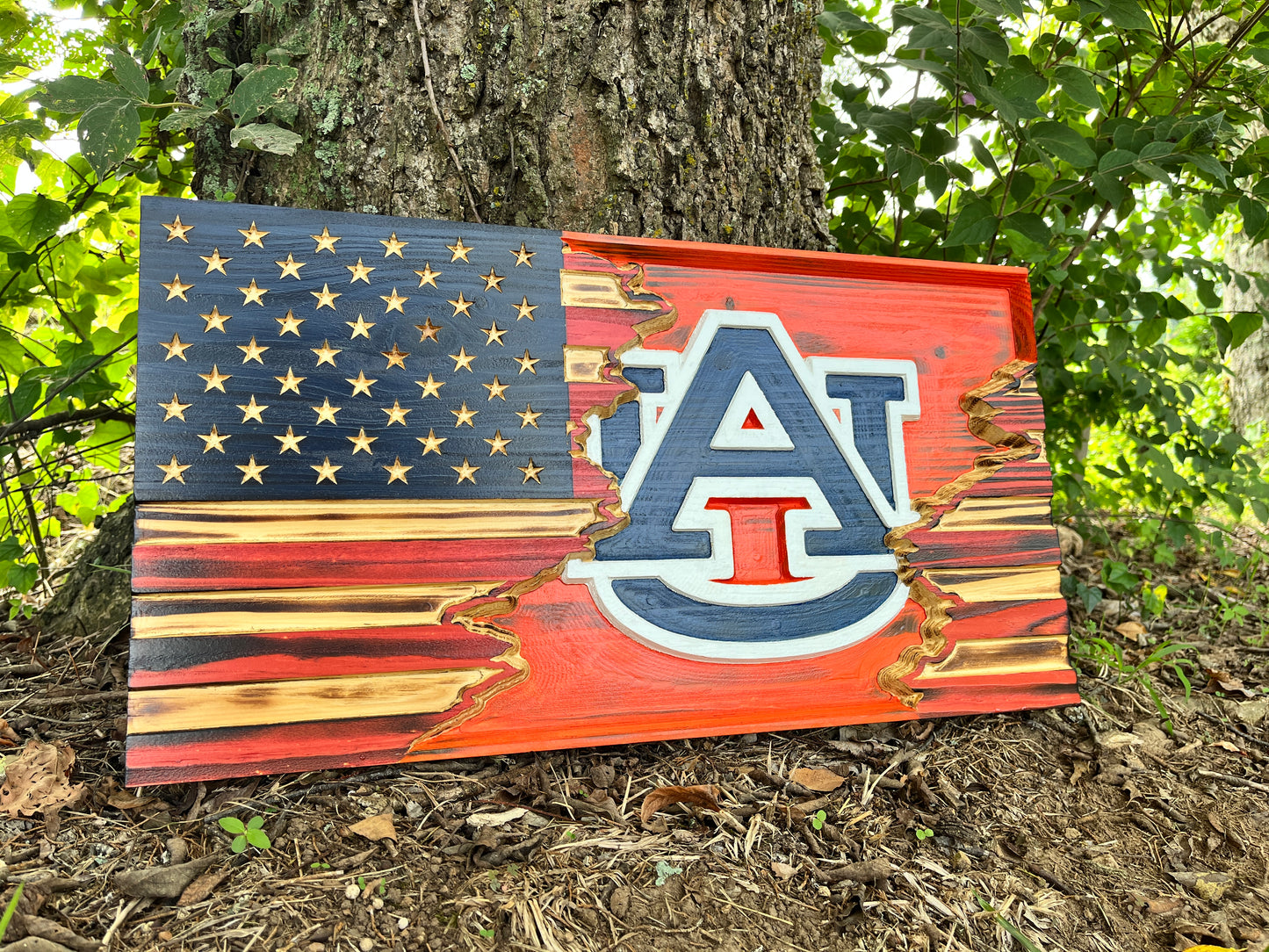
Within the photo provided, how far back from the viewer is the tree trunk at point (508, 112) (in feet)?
4.63

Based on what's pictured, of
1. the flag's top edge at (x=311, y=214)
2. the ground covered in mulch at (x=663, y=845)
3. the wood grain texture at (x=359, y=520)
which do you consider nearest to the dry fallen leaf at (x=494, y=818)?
the ground covered in mulch at (x=663, y=845)

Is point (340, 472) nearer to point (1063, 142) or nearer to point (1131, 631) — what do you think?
point (1063, 142)

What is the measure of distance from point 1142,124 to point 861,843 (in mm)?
1635

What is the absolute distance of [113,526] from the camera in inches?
64.6

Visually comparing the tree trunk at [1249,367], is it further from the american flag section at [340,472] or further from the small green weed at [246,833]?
A: the small green weed at [246,833]

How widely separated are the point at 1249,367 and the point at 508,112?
4.04 metres

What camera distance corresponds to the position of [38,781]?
43.7 inches

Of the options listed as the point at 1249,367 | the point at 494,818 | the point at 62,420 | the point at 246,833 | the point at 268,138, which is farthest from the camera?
the point at 1249,367

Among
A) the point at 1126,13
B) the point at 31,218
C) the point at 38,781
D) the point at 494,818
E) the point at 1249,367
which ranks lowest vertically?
the point at 494,818

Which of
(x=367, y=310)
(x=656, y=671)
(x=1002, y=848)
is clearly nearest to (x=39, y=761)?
(x=367, y=310)

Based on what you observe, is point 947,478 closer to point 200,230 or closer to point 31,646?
point 200,230

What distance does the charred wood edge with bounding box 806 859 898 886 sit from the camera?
1.11m

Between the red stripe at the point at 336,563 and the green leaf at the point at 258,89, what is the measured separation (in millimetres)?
755

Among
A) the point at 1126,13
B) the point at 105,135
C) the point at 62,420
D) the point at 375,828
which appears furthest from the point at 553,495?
the point at 1126,13
